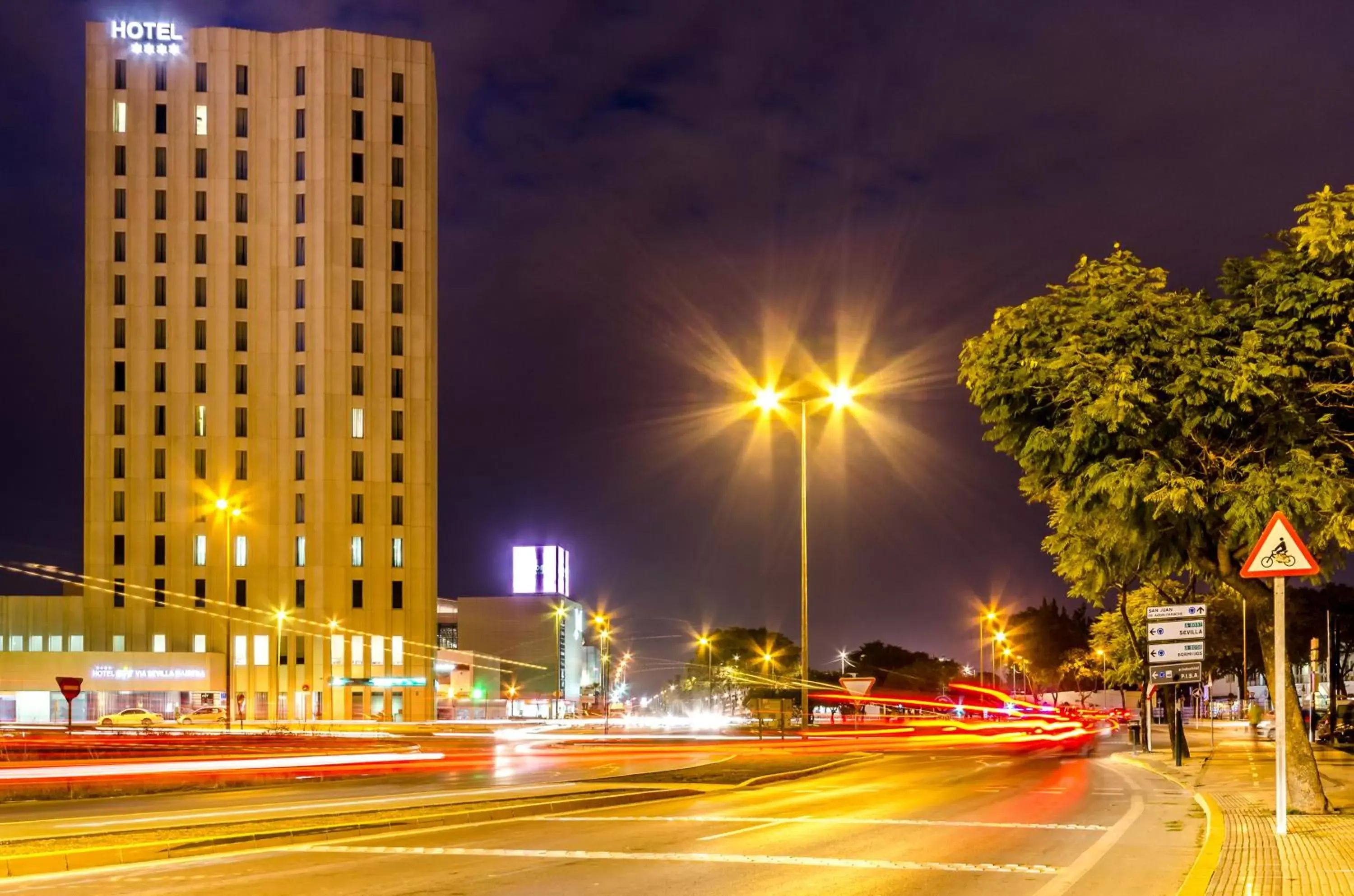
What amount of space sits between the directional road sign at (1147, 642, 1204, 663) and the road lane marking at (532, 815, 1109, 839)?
11.5m

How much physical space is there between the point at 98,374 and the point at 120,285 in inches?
258

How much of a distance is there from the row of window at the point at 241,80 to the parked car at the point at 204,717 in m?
43.9

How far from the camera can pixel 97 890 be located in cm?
1280

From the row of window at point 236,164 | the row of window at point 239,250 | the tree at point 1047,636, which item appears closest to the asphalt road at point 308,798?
the row of window at point 239,250

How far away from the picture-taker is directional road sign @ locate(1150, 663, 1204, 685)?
28.9 m

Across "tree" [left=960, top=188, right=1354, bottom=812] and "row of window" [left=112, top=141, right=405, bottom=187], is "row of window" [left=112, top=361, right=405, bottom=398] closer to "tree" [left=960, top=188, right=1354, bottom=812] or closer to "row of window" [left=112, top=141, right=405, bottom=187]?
"row of window" [left=112, top=141, right=405, bottom=187]

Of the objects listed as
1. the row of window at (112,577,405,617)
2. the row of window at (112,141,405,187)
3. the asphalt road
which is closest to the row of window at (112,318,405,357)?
the row of window at (112,141,405,187)

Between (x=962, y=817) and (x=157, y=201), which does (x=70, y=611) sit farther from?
(x=962, y=817)

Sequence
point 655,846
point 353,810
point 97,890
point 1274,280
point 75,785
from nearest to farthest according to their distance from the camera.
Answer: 1. point 97,890
2. point 655,846
3. point 1274,280
4. point 353,810
5. point 75,785

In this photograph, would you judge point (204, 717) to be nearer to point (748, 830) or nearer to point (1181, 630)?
point (1181, 630)

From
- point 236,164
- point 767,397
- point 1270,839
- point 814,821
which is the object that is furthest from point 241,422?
point 1270,839

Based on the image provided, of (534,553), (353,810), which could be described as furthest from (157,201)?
(353,810)

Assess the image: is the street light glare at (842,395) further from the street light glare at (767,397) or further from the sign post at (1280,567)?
the sign post at (1280,567)

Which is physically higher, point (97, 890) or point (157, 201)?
point (157, 201)
